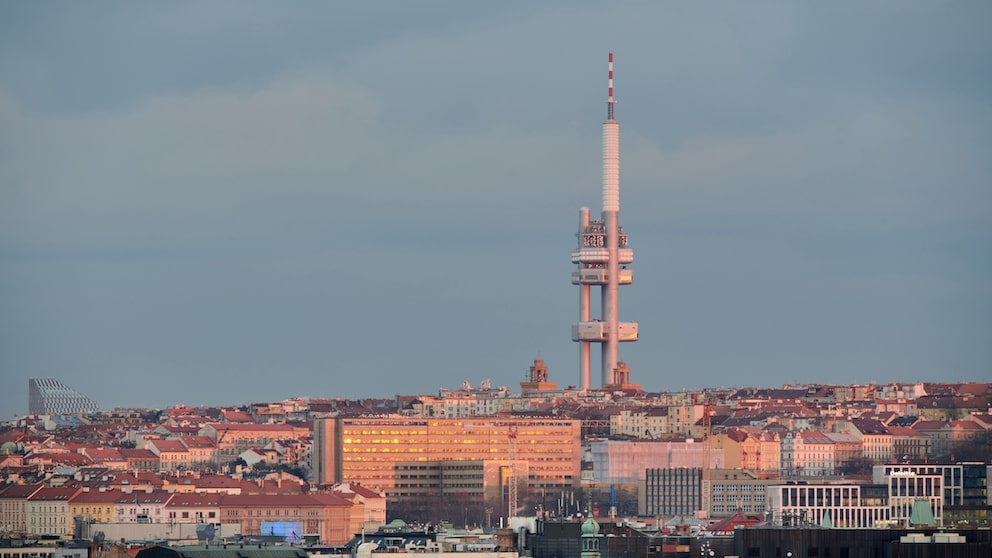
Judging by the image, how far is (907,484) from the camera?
138 m

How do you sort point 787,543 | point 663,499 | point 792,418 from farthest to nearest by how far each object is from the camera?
point 792,418, point 663,499, point 787,543

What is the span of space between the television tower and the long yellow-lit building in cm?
2512

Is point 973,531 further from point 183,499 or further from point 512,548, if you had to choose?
point 183,499

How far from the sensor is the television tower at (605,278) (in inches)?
7466

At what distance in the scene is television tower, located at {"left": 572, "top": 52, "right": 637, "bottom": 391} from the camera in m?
190

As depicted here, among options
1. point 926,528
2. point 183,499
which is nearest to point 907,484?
point 183,499

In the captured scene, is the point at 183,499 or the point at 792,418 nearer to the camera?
the point at 183,499

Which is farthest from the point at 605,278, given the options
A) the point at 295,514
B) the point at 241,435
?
the point at 295,514

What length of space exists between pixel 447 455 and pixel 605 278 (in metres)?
33.7

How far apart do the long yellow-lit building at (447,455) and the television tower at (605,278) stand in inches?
989

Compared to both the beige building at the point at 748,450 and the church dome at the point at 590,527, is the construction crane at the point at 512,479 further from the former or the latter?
the church dome at the point at 590,527

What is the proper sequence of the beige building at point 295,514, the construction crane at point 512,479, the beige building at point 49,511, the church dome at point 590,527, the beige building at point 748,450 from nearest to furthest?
the church dome at point 590,527, the beige building at point 295,514, the beige building at point 49,511, the construction crane at point 512,479, the beige building at point 748,450

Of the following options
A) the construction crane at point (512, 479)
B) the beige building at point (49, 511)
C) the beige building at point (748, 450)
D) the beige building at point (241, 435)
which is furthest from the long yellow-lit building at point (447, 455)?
the beige building at point (49, 511)

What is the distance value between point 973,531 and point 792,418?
95260 mm
